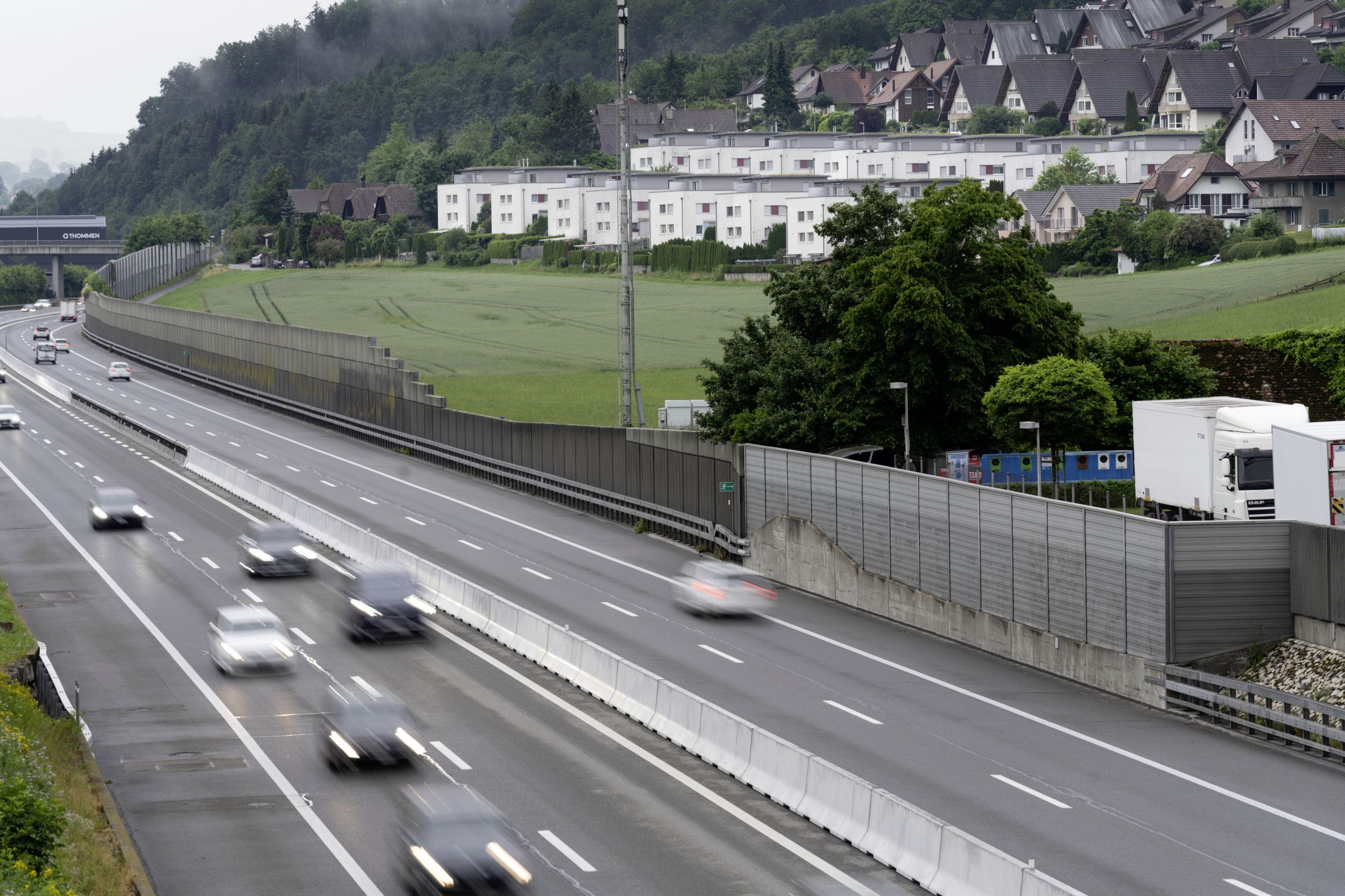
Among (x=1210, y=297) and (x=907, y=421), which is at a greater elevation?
(x=1210, y=297)

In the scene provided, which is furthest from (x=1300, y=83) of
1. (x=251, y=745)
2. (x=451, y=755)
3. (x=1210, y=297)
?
(x=251, y=745)

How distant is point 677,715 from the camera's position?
31.7m

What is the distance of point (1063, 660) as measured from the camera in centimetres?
3816

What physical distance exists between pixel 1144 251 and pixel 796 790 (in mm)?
117242

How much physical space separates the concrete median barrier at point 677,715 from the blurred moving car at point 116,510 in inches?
1249

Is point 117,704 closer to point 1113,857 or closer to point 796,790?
point 796,790

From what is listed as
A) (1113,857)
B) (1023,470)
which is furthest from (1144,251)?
(1113,857)

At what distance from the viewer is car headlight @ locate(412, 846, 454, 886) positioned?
68.8 feet

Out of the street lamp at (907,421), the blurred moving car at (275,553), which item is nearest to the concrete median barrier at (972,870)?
the blurred moving car at (275,553)

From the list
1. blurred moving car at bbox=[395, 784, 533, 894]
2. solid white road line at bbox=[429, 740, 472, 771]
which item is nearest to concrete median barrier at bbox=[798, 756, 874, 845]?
blurred moving car at bbox=[395, 784, 533, 894]

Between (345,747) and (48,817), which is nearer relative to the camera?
(48,817)

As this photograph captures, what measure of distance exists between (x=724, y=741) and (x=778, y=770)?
2.15 metres

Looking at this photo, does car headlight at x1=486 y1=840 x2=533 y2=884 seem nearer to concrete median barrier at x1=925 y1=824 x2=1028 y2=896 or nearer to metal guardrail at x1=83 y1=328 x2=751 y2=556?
concrete median barrier at x1=925 y1=824 x2=1028 y2=896

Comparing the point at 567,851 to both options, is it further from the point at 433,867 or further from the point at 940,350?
the point at 940,350
